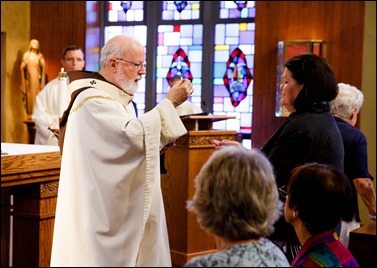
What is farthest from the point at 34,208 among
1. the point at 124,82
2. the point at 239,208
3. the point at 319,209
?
the point at 239,208

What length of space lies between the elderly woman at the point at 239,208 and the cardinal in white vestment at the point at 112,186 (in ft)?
3.66

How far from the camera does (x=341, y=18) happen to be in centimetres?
873

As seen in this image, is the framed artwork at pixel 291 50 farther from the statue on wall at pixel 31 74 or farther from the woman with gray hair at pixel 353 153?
the woman with gray hair at pixel 353 153

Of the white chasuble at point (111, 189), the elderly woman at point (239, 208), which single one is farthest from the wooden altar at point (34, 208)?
the elderly woman at point (239, 208)

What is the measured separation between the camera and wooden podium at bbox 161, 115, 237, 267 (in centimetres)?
570

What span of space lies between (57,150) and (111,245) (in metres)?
1.55

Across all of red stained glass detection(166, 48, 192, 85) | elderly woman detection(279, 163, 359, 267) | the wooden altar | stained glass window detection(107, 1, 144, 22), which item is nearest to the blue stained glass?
red stained glass detection(166, 48, 192, 85)

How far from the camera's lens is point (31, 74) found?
9984 millimetres

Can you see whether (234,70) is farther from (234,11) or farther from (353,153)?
(353,153)

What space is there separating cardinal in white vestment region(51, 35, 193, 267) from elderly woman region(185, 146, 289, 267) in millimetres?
1115

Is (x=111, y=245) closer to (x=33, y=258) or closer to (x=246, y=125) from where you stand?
(x=33, y=258)

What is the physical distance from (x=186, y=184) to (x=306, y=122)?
2.52 meters

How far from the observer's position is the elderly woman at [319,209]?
2.53 m

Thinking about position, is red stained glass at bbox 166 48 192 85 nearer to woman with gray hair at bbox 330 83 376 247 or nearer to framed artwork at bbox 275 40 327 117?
framed artwork at bbox 275 40 327 117
